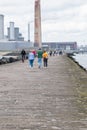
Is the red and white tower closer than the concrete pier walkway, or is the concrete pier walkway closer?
the concrete pier walkway

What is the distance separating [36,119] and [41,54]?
28.4 meters

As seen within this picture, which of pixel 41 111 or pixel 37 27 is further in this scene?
pixel 37 27

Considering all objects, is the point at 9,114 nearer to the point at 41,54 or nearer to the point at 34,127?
the point at 34,127

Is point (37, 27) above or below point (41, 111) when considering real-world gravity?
above

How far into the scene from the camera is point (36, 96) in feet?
48.1

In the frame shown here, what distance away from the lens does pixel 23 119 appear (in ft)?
32.9

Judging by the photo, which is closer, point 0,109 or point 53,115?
point 53,115

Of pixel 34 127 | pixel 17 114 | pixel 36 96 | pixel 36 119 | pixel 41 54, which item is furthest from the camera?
pixel 41 54

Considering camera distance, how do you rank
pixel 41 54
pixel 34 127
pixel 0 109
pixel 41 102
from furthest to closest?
pixel 41 54 < pixel 41 102 < pixel 0 109 < pixel 34 127

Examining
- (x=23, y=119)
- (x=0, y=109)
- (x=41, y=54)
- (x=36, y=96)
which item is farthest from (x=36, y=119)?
(x=41, y=54)

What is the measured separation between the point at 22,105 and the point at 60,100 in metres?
1.59

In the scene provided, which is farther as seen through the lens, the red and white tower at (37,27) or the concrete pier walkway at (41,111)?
the red and white tower at (37,27)

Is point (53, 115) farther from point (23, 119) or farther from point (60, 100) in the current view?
point (60, 100)

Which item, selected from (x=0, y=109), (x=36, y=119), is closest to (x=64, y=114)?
(x=36, y=119)
